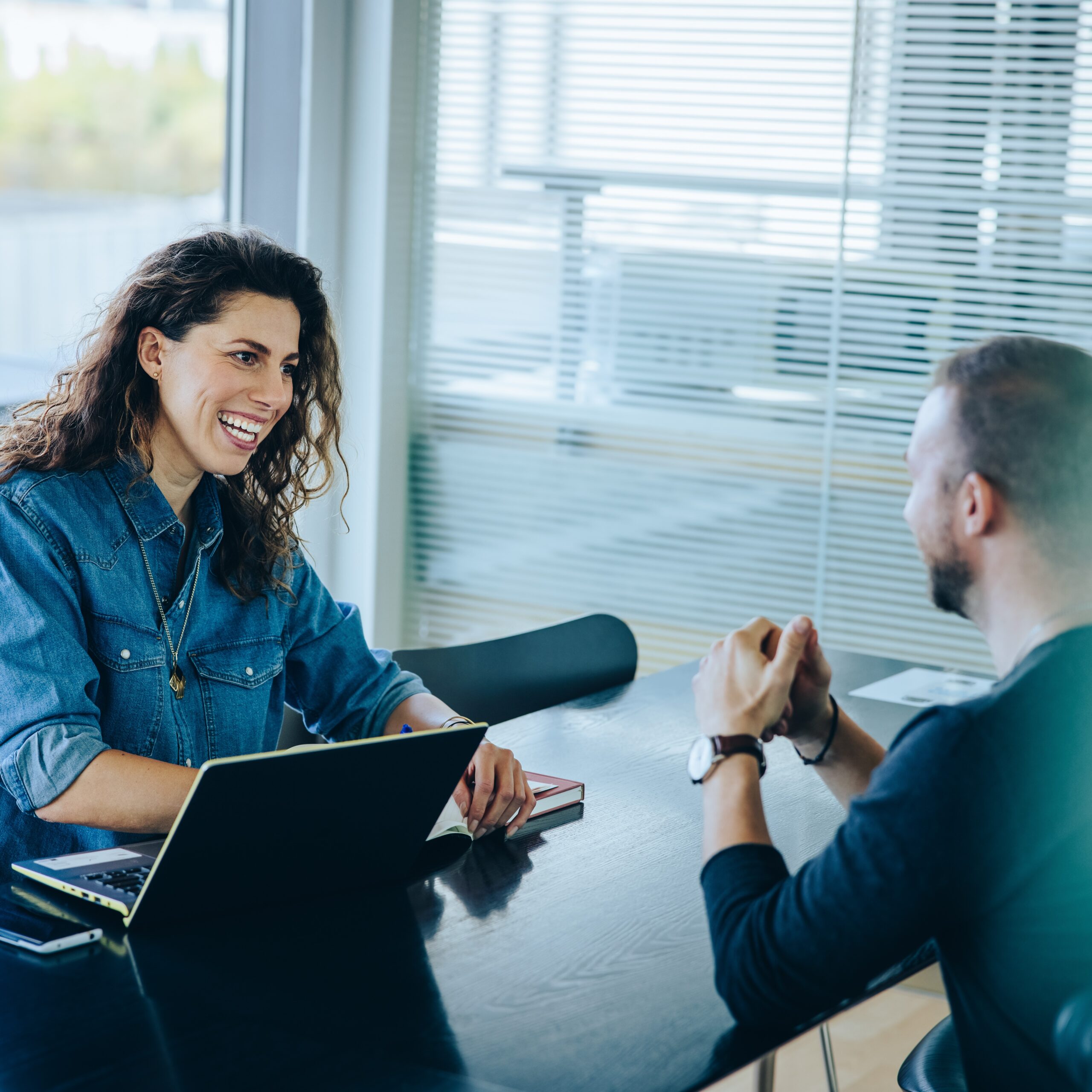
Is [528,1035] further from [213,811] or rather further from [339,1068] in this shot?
[213,811]

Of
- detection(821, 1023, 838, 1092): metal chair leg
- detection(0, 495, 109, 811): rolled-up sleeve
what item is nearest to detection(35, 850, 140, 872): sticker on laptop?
detection(0, 495, 109, 811): rolled-up sleeve

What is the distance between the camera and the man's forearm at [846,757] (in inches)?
57.1

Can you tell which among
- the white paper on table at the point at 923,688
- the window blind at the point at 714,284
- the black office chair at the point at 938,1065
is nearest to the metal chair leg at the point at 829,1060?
the black office chair at the point at 938,1065

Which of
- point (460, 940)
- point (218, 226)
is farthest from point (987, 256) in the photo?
point (460, 940)

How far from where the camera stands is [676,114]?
3.62 meters

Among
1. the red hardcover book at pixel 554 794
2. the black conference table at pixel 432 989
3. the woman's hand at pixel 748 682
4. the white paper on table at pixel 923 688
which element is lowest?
Answer: the white paper on table at pixel 923 688

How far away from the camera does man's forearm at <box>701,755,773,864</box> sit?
3.82 ft

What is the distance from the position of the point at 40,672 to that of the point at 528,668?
3.30 feet

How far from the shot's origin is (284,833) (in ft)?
4.11

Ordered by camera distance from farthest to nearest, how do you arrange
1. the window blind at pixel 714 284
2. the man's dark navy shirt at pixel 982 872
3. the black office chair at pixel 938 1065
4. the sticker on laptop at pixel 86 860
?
the window blind at pixel 714 284 < the black office chair at pixel 938 1065 < the sticker on laptop at pixel 86 860 < the man's dark navy shirt at pixel 982 872

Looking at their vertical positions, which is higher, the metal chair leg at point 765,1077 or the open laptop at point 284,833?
the open laptop at point 284,833

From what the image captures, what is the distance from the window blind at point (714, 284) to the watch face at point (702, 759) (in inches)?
93.2

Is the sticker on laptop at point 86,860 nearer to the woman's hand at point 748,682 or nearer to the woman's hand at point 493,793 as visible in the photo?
the woman's hand at point 493,793

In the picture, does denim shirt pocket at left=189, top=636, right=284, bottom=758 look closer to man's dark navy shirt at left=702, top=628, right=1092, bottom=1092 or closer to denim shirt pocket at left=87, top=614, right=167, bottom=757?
denim shirt pocket at left=87, top=614, right=167, bottom=757
